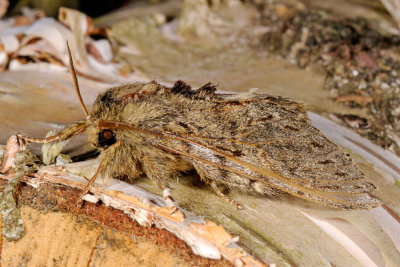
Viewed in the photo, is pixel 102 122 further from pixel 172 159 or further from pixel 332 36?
pixel 332 36

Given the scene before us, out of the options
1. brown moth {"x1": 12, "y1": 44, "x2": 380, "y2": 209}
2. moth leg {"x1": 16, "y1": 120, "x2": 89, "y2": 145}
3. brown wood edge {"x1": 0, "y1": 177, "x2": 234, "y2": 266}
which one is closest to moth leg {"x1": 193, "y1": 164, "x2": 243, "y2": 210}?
brown moth {"x1": 12, "y1": 44, "x2": 380, "y2": 209}

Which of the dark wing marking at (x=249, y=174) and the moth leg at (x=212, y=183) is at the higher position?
the dark wing marking at (x=249, y=174)

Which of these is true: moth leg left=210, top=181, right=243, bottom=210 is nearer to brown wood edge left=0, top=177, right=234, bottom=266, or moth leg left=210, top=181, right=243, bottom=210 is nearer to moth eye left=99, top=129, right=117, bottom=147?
brown wood edge left=0, top=177, right=234, bottom=266

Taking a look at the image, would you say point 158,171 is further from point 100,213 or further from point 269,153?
point 269,153

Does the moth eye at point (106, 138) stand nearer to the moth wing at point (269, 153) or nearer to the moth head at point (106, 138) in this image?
the moth head at point (106, 138)

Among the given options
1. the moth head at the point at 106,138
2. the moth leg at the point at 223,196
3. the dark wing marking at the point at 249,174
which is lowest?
the moth leg at the point at 223,196

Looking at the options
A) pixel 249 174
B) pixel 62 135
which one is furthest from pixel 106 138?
pixel 249 174

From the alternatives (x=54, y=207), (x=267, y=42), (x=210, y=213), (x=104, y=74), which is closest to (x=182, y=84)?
(x=210, y=213)

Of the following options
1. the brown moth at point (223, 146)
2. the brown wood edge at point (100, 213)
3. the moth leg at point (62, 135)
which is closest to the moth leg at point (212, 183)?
the brown moth at point (223, 146)
